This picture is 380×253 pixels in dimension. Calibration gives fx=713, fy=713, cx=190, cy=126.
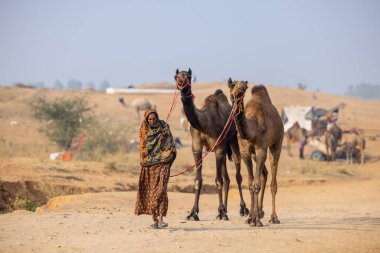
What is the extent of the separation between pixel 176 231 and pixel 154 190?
721 millimetres

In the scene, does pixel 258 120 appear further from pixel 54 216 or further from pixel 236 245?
pixel 54 216

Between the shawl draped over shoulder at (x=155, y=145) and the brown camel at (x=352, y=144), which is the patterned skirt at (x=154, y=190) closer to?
the shawl draped over shoulder at (x=155, y=145)

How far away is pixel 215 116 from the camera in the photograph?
13.4 m

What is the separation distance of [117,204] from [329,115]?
20693 mm

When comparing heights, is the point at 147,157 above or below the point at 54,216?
above

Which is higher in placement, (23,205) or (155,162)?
(155,162)

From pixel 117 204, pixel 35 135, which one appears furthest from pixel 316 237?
pixel 35 135

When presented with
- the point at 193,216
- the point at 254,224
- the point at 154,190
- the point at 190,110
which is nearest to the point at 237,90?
the point at 190,110

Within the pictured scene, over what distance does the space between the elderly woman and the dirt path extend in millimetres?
406

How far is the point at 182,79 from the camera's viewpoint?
1199 centimetres

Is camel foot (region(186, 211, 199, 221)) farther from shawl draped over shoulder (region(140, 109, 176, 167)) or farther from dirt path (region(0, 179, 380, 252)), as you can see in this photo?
shawl draped over shoulder (region(140, 109, 176, 167))

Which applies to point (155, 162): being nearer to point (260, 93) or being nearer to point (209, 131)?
point (209, 131)

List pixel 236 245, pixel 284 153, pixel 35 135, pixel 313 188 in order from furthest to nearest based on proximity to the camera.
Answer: pixel 35 135 → pixel 284 153 → pixel 313 188 → pixel 236 245

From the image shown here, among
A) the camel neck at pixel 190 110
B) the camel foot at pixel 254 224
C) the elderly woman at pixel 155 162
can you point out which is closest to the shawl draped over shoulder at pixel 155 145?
the elderly woman at pixel 155 162
